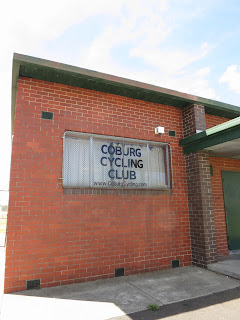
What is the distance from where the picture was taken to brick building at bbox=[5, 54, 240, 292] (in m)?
4.62

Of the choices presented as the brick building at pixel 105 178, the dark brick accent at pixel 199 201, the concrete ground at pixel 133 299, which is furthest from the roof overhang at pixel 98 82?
the concrete ground at pixel 133 299

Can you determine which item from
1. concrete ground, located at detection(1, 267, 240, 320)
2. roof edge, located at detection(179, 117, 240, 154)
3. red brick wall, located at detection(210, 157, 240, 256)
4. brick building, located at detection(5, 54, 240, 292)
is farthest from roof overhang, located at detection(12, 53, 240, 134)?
concrete ground, located at detection(1, 267, 240, 320)

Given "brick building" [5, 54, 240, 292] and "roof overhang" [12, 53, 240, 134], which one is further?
"roof overhang" [12, 53, 240, 134]

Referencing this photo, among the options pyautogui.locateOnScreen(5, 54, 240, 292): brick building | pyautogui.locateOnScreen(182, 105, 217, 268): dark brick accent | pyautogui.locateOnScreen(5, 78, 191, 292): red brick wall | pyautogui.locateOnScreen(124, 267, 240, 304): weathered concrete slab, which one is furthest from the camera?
pyautogui.locateOnScreen(182, 105, 217, 268): dark brick accent

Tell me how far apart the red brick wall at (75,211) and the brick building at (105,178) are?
20 millimetres

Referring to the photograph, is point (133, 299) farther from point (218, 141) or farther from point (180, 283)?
point (218, 141)

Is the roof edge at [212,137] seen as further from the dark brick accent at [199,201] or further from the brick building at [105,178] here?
the dark brick accent at [199,201]

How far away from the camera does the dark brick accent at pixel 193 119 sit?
6328 mm

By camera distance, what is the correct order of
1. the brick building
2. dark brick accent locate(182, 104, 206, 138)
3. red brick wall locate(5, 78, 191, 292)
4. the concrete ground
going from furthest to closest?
dark brick accent locate(182, 104, 206, 138) → the brick building → red brick wall locate(5, 78, 191, 292) → the concrete ground

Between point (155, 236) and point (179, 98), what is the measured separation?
3.60 metres

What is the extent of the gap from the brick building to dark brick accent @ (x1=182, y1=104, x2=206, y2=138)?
0.03m

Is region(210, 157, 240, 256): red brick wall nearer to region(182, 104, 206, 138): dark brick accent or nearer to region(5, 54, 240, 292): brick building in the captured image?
region(5, 54, 240, 292): brick building

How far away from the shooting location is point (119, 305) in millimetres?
3652

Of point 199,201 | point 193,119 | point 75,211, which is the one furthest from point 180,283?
point 193,119
